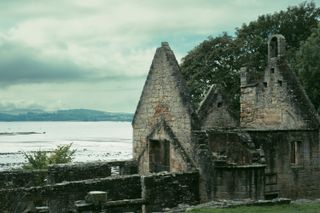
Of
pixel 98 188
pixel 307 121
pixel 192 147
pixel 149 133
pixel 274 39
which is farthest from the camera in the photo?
pixel 274 39

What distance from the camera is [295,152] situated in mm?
23906

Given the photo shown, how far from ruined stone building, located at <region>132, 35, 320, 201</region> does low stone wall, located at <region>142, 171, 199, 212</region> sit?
310mm

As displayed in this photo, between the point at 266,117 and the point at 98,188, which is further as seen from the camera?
the point at 266,117

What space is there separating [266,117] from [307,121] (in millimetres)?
1938

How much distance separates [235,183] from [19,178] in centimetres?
749

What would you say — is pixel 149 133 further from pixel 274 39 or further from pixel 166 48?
pixel 274 39

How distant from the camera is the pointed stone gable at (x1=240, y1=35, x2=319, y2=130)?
24547 millimetres

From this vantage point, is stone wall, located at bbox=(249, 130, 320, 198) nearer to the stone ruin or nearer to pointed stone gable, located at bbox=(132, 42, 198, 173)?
the stone ruin

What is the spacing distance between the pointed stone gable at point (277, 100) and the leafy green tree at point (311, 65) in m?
13.8

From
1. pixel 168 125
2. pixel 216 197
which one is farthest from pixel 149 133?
pixel 216 197

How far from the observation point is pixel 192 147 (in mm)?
18766

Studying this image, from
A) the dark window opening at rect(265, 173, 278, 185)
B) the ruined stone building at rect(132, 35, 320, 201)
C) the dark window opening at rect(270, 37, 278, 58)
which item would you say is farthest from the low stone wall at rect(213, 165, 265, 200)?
the dark window opening at rect(270, 37, 278, 58)

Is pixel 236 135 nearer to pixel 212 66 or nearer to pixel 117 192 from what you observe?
pixel 117 192

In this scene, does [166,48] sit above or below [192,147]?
above
